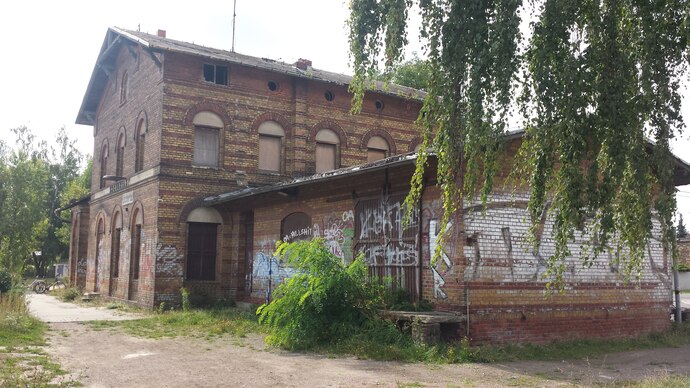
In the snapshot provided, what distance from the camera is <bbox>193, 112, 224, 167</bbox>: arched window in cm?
2025

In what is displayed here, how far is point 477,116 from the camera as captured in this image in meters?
6.89

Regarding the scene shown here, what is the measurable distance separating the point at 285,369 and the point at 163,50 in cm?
1305

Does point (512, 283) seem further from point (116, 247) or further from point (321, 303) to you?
point (116, 247)

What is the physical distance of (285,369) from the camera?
9.54 metres

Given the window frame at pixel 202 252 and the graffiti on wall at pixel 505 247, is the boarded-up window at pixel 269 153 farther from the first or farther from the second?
the graffiti on wall at pixel 505 247

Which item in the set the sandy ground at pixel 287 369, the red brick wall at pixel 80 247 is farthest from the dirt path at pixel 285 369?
the red brick wall at pixel 80 247

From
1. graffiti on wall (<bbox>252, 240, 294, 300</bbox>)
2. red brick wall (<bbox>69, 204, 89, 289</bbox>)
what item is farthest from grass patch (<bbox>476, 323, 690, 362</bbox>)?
red brick wall (<bbox>69, 204, 89, 289</bbox>)

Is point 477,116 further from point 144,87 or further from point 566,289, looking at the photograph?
point 144,87

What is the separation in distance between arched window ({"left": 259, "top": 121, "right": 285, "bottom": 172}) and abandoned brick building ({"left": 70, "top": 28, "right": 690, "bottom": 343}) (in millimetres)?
49

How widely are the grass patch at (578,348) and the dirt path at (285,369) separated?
0.40m

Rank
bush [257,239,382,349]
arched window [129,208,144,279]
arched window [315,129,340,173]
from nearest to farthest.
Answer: bush [257,239,382,349]
arched window [129,208,144,279]
arched window [315,129,340,173]

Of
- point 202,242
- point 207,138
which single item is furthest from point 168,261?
point 207,138

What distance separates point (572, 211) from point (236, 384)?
490 centimetres

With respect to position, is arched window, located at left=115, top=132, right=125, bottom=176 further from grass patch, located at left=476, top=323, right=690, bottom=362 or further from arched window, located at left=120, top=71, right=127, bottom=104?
grass patch, located at left=476, top=323, right=690, bottom=362
